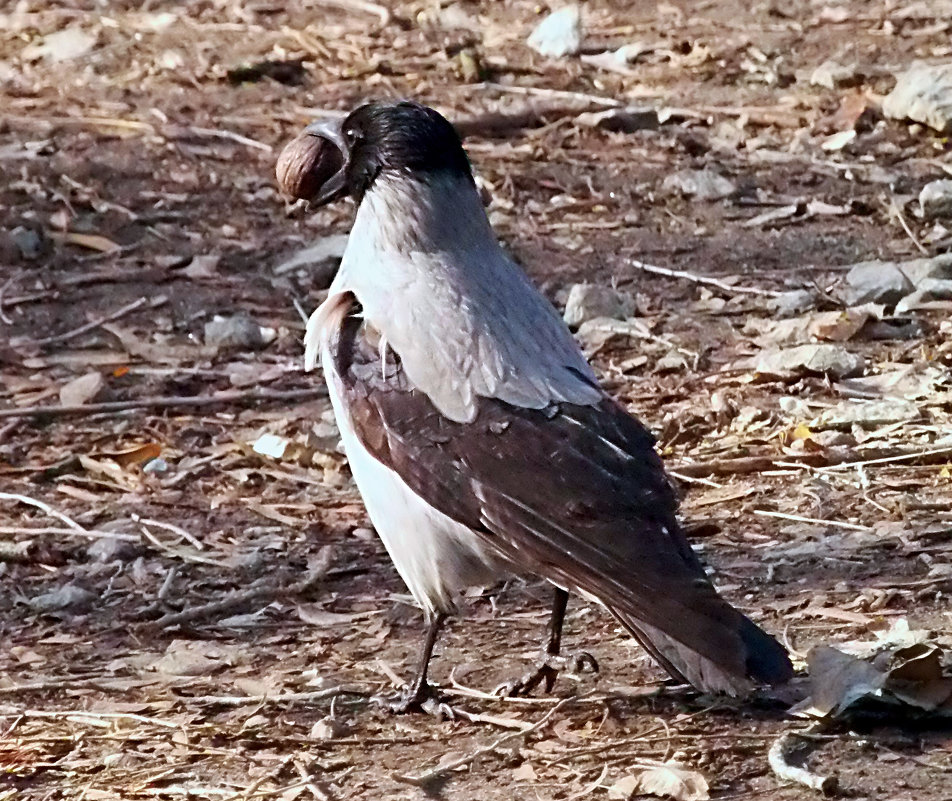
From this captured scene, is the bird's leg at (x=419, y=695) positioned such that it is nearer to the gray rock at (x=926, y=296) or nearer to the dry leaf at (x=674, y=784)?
the dry leaf at (x=674, y=784)

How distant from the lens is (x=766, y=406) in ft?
22.3

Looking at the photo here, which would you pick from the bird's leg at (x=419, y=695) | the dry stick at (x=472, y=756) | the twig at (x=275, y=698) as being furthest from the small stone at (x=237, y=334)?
the dry stick at (x=472, y=756)

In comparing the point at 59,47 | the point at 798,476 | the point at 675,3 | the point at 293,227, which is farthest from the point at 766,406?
the point at 59,47

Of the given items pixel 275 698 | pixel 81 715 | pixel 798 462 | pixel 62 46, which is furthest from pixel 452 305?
pixel 62 46

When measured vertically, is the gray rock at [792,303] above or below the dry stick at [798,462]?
above

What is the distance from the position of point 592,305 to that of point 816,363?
1.22m

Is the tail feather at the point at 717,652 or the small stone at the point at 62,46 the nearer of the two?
the tail feather at the point at 717,652

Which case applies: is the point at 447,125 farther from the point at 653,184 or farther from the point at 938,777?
the point at 653,184

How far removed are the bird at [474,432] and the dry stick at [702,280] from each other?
9.21ft

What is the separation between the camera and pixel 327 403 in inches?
287

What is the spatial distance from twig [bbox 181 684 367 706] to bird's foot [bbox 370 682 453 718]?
157 millimetres

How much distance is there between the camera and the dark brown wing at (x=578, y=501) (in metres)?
4.24

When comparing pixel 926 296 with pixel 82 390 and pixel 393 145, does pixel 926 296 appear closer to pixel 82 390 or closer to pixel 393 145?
pixel 393 145

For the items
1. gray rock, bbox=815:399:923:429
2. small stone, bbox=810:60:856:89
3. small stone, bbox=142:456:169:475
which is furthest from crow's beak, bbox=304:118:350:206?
small stone, bbox=810:60:856:89
